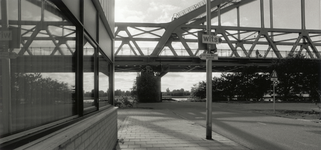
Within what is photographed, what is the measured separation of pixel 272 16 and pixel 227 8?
26.8 feet

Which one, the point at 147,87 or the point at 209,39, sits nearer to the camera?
the point at 209,39

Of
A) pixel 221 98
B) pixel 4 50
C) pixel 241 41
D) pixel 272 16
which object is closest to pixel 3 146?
pixel 4 50

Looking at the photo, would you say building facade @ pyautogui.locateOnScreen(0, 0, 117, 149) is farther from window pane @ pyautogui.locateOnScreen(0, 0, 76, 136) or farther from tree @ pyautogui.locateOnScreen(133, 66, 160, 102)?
tree @ pyautogui.locateOnScreen(133, 66, 160, 102)

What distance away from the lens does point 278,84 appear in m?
34.7

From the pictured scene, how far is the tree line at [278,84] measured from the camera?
3369cm

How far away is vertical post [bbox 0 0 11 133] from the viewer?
1548 millimetres

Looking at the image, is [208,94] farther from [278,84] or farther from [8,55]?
[278,84]

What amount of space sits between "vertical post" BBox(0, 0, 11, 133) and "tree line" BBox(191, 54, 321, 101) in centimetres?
3557

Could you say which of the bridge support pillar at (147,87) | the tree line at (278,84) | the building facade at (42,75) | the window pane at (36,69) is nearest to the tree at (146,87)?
the bridge support pillar at (147,87)

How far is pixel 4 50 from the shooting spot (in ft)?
5.17

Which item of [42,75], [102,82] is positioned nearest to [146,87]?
[102,82]

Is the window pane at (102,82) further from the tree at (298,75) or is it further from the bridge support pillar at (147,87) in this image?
the tree at (298,75)

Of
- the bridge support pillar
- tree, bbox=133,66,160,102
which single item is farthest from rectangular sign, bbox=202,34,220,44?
the bridge support pillar

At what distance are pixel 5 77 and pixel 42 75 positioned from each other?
580mm
